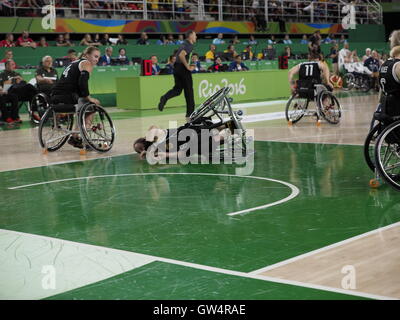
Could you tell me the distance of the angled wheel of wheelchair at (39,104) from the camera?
14.8 m

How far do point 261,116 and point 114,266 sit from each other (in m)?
10.9

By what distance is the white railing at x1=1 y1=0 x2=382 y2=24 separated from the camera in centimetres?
2381

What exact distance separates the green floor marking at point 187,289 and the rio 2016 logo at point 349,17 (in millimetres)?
29923

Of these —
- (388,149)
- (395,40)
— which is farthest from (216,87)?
(388,149)

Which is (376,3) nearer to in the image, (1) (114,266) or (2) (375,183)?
(2) (375,183)

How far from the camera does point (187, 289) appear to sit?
3.96 m

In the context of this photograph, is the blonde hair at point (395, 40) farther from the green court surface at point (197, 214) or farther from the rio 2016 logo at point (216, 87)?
the rio 2016 logo at point (216, 87)

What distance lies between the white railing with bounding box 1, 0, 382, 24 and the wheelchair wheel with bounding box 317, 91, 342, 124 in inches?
494

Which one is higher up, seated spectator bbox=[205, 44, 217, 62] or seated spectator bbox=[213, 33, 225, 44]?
seated spectator bbox=[213, 33, 225, 44]

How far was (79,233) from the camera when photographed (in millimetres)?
5414

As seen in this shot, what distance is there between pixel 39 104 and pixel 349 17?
21.4 m

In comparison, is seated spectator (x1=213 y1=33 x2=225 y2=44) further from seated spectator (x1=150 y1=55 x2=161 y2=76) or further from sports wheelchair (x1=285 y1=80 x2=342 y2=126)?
sports wheelchair (x1=285 y1=80 x2=342 y2=126)

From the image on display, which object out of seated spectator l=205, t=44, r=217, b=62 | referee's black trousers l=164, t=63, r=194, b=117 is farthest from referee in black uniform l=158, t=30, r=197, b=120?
seated spectator l=205, t=44, r=217, b=62
